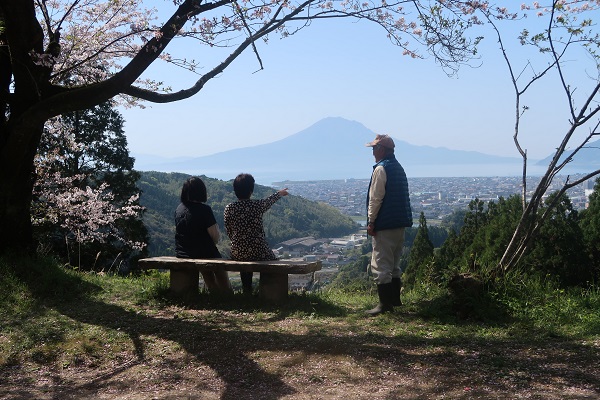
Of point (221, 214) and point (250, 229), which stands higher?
point (250, 229)

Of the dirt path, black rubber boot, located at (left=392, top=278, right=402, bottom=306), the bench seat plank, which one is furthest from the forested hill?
the dirt path

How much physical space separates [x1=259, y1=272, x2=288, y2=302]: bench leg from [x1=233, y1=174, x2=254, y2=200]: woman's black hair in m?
0.92

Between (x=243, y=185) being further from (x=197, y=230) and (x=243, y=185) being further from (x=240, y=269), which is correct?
(x=240, y=269)

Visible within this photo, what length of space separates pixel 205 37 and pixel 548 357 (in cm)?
485

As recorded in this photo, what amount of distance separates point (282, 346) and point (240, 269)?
150 cm

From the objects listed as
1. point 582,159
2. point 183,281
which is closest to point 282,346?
point 183,281

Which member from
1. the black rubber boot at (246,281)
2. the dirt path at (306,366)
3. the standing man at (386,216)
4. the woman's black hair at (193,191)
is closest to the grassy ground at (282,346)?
the dirt path at (306,366)

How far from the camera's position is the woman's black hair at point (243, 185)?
6522 millimetres

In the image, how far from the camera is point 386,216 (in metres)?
6.02

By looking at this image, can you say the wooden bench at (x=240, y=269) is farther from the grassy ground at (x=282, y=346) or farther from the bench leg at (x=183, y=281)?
the grassy ground at (x=282, y=346)

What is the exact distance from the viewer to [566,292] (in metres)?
6.75

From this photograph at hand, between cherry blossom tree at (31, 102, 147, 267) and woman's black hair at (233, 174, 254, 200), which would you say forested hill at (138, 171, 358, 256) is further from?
woman's black hair at (233, 174, 254, 200)

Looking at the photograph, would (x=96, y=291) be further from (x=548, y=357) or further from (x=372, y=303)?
(x=548, y=357)

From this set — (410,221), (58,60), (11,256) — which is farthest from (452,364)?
(58,60)
